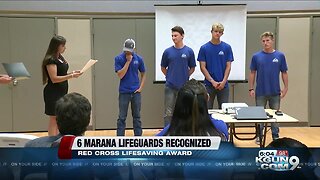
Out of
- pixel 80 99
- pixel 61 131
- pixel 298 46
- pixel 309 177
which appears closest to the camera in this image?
pixel 309 177

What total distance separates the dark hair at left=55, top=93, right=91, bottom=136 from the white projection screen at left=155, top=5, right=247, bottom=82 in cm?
420

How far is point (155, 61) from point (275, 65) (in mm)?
1936

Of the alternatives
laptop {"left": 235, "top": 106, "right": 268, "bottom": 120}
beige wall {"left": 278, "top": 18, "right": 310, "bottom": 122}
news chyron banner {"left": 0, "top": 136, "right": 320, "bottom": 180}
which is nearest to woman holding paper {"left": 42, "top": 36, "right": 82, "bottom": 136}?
laptop {"left": 235, "top": 106, "right": 268, "bottom": 120}

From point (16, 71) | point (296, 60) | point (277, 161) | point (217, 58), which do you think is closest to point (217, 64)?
point (217, 58)

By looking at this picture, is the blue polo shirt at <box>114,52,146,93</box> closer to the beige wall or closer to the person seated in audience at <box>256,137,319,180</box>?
the beige wall

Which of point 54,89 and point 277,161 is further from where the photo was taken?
point 54,89

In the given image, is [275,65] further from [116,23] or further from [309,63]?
[116,23]

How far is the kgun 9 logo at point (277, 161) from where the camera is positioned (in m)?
0.68

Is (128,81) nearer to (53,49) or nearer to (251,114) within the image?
(53,49)

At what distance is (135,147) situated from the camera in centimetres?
69

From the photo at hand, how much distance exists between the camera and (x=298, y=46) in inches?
234

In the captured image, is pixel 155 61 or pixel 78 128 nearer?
pixel 78 128

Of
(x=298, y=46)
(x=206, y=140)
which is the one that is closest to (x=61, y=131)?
(x=206, y=140)

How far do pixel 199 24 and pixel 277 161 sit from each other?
5184 millimetres
